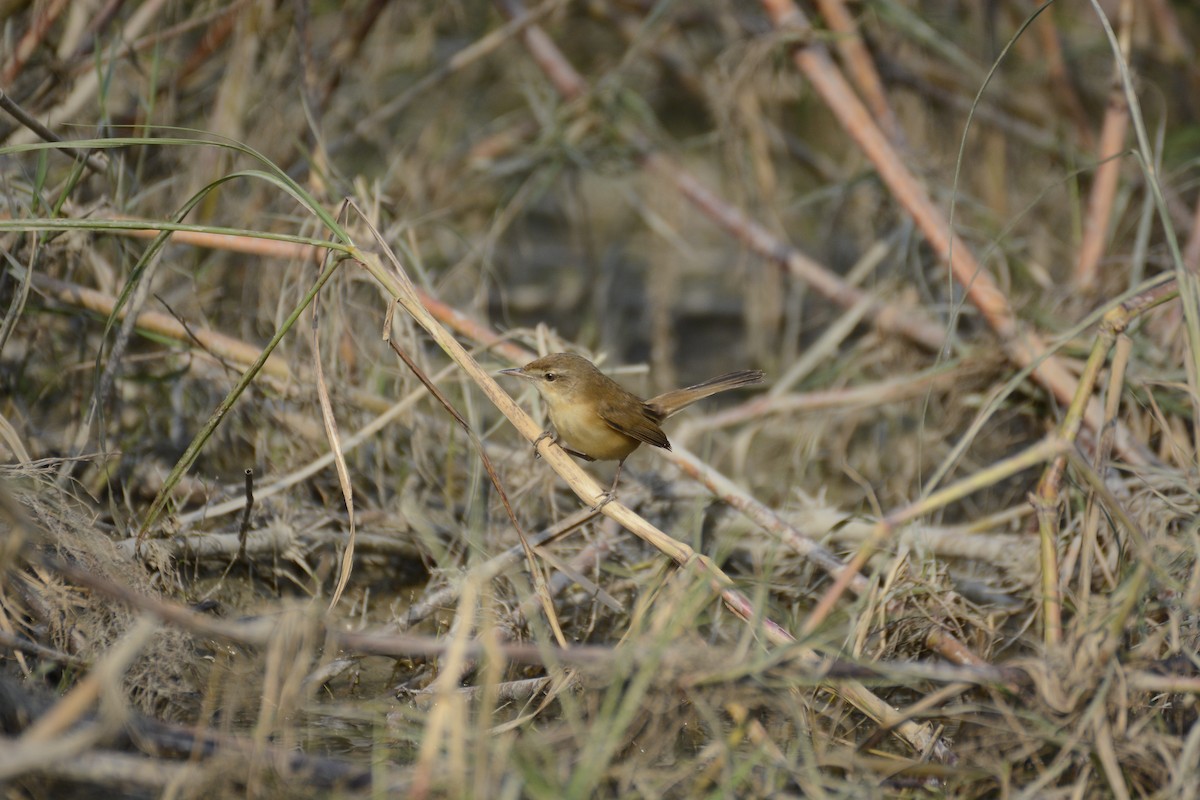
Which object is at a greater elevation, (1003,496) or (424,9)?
(424,9)

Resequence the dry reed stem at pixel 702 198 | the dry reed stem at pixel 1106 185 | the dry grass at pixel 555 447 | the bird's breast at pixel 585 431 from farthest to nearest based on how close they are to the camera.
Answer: the dry reed stem at pixel 702 198, the dry reed stem at pixel 1106 185, the bird's breast at pixel 585 431, the dry grass at pixel 555 447

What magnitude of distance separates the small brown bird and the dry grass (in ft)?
0.69

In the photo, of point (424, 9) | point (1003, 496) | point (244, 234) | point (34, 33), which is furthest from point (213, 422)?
point (424, 9)

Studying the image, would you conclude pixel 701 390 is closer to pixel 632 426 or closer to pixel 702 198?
pixel 632 426

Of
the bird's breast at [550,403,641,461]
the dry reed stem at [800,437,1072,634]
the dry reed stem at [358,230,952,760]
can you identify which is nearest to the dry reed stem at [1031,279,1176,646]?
the dry reed stem at [358,230,952,760]

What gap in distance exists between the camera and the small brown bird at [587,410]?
3693mm

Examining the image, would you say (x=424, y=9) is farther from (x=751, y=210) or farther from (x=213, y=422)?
(x=213, y=422)

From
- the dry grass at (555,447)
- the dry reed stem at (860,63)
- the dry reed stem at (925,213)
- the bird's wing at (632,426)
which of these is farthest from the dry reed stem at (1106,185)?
the bird's wing at (632,426)

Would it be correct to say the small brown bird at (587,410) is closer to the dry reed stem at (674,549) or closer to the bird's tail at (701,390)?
the bird's tail at (701,390)

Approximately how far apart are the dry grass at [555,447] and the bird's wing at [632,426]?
0.69ft

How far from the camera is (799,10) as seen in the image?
4910 mm

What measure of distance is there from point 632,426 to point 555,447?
681 mm

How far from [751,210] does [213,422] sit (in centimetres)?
362

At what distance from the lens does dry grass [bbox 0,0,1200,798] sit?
237 cm
